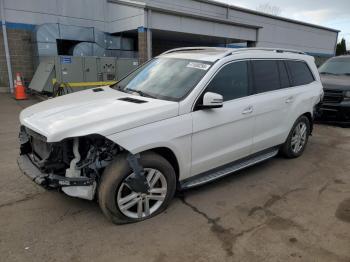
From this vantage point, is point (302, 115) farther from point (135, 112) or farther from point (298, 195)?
point (135, 112)

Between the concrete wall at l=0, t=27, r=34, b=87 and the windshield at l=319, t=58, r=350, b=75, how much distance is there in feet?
39.4

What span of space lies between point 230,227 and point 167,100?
5.13 ft

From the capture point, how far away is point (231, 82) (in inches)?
161

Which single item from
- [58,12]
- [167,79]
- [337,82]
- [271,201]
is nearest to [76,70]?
[58,12]

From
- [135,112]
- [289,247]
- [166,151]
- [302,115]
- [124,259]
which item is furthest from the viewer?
[302,115]

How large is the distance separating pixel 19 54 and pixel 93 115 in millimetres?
12759

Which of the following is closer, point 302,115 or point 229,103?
point 229,103

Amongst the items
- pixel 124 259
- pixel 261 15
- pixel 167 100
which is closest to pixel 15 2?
pixel 167 100

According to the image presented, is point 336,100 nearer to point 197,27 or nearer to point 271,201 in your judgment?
point 271,201

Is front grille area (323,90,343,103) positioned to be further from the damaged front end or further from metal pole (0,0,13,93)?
metal pole (0,0,13,93)

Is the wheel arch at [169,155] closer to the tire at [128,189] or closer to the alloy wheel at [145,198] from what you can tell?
the tire at [128,189]

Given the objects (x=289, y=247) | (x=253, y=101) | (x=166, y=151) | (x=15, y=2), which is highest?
(x=15, y=2)

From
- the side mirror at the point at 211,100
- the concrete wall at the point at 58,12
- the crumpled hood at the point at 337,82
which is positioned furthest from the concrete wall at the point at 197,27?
the side mirror at the point at 211,100

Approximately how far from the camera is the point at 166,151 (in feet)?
11.6
